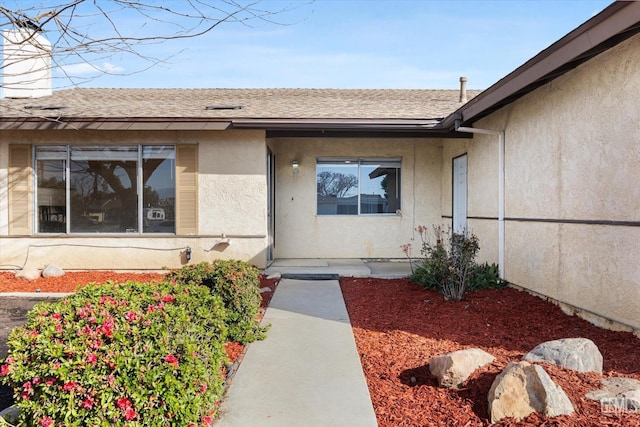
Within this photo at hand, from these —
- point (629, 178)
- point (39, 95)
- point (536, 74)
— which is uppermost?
point (39, 95)

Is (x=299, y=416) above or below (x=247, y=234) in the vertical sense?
below

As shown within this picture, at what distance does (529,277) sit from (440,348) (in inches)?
116

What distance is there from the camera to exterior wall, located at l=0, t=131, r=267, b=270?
9008 mm

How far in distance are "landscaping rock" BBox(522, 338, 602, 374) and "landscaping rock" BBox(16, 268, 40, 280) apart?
8784 mm

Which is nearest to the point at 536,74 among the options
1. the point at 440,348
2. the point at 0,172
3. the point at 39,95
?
the point at 440,348

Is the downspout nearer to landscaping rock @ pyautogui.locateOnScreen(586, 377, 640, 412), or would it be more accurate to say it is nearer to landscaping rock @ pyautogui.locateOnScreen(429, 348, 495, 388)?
landscaping rock @ pyautogui.locateOnScreen(429, 348, 495, 388)

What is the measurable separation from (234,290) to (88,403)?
2.28 m

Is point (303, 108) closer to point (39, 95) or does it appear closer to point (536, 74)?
point (536, 74)

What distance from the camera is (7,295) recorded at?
737cm

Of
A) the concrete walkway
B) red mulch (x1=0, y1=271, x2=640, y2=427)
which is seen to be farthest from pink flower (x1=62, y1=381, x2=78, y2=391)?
red mulch (x1=0, y1=271, x2=640, y2=427)

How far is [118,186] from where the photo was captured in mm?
9047

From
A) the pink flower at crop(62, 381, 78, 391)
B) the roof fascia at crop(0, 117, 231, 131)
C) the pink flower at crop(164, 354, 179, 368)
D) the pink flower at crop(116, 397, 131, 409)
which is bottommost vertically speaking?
the pink flower at crop(116, 397, 131, 409)

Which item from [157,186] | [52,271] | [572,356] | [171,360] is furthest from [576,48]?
[52,271]

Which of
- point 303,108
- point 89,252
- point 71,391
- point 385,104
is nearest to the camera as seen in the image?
point 71,391
